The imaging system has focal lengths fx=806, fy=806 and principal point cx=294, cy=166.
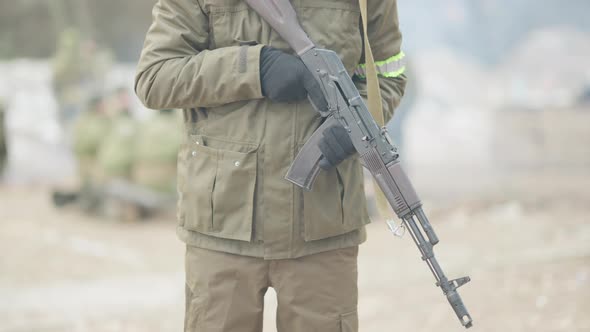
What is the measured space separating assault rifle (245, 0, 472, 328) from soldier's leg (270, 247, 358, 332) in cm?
21

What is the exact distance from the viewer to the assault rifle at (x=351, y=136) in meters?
1.91

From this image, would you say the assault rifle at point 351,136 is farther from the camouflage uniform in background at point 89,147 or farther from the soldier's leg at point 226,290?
the camouflage uniform in background at point 89,147

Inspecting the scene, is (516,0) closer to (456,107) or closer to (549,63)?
(549,63)

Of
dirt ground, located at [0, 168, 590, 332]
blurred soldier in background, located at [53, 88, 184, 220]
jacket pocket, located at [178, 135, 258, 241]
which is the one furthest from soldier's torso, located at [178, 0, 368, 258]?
blurred soldier in background, located at [53, 88, 184, 220]

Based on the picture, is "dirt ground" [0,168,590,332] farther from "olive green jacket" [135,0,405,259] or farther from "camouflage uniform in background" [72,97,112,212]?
"olive green jacket" [135,0,405,259]

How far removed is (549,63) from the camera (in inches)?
272

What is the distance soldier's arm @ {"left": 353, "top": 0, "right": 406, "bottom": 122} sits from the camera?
2105 millimetres

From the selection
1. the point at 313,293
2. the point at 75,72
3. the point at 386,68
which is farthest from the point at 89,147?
the point at 313,293

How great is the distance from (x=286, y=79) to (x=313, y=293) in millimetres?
532

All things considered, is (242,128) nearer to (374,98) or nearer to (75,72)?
(374,98)

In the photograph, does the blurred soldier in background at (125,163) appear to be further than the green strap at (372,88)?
Yes

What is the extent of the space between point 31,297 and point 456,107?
4134 mm

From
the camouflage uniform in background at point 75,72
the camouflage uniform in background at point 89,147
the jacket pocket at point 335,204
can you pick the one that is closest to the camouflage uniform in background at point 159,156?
the camouflage uniform in background at point 89,147

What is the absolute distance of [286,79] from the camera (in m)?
1.89
